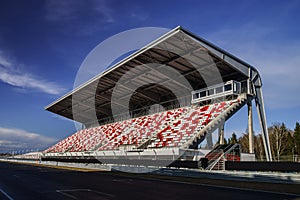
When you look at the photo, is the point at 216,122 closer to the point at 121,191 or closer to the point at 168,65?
the point at 168,65

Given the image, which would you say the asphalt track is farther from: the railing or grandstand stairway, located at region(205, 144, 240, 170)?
the railing

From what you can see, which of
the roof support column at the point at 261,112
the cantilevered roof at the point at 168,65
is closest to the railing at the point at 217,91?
the cantilevered roof at the point at 168,65

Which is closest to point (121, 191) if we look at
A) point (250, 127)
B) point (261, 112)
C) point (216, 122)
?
point (216, 122)

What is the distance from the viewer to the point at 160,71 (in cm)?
3797

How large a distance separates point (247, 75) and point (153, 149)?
51.7 feet

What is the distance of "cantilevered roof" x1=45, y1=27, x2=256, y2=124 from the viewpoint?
30.8 meters

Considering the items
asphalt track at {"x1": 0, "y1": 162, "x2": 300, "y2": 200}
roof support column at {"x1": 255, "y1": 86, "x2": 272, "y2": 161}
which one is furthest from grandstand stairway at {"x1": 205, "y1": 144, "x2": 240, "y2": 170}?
asphalt track at {"x1": 0, "y1": 162, "x2": 300, "y2": 200}

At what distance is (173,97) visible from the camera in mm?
46688

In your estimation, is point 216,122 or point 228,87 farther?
point 228,87

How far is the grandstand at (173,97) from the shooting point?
31188mm

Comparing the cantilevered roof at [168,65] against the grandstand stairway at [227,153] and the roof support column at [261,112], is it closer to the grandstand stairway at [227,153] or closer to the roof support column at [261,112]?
the roof support column at [261,112]

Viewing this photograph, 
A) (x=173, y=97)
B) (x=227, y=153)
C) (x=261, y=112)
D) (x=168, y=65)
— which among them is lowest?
(x=227, y=153)

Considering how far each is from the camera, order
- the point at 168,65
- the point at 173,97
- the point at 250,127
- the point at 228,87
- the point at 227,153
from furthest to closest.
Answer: the point at 173,97 → the point at 228,87 → the point at 168,65 → the point at 250,127 → the point at 227,153

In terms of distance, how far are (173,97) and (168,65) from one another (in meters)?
11.4
